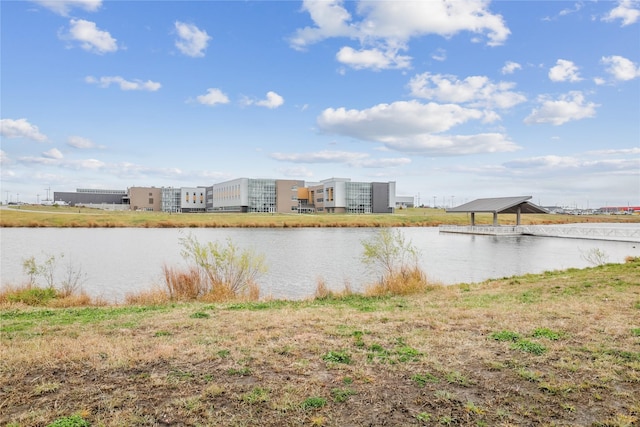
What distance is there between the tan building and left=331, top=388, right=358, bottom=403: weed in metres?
131

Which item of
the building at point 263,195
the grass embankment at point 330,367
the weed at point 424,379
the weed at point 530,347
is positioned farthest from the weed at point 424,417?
the building at point 263,195

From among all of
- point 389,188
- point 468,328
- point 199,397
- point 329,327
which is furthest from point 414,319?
point 389,188

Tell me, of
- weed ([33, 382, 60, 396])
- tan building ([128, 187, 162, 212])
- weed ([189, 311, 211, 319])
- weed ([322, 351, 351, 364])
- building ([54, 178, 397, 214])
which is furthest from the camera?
tan building ([128, 187, 162, 212])

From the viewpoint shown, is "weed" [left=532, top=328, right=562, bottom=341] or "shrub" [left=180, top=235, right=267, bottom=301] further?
"shrub" [left=180, top=235, right=267, bottom=301]

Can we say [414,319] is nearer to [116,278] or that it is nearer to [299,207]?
[116,278]

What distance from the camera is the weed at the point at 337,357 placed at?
6125 millimetres

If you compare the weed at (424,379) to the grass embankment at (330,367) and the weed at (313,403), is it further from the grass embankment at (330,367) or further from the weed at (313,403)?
the weed at (313,403)

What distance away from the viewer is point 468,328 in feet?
25.9

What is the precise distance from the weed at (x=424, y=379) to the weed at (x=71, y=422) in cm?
377

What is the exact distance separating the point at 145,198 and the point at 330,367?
130505 mm

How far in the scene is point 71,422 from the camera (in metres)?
4.33

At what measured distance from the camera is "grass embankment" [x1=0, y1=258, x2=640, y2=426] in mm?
4570

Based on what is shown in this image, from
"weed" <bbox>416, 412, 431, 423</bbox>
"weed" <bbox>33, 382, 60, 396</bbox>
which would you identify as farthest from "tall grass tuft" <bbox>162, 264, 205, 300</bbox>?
"weed" <bbox>416, 412, 431, 423</bbox>

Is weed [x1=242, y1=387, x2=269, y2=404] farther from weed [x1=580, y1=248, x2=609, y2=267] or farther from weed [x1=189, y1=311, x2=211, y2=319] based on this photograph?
weed [x1=580, y1=248, x2=609, y2=267]
